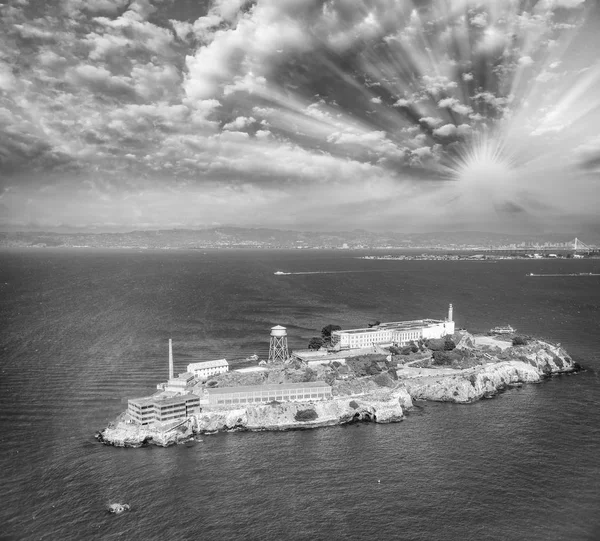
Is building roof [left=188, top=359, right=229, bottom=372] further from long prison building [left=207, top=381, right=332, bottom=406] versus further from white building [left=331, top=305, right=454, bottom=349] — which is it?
white building [left=331, top=305, right=454, bottom=349]

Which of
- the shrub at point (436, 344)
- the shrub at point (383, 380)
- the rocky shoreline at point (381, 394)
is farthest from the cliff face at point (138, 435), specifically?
the shrub at point (436, 344)

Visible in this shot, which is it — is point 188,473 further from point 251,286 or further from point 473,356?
point 251,286

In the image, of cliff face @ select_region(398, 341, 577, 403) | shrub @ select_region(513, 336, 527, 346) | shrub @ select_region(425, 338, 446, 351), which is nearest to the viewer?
cliff face @ select_region(398, 341, 577, 403)

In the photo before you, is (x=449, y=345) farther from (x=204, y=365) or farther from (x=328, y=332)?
(x=204, y=365)

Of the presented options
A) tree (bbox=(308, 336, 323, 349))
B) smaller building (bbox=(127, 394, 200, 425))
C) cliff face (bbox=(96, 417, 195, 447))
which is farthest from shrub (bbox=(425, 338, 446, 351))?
cliff face (bbox=(96, 417, 195, 447))

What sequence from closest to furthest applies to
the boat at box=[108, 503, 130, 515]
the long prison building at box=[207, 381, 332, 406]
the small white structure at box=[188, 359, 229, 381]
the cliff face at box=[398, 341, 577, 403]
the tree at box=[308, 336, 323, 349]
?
the boat at box=[108, 503, 130, 515] < the long prison building at box=[207, 381, 332, 406] < the cliff face at box=[398, 341, 577, 403] < the small white structure at box=[188, 359, 229, 381] < the tree at box=[308, 336, 323, 349]

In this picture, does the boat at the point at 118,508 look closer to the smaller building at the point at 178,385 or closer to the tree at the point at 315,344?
the smaller building at the point at 178,385

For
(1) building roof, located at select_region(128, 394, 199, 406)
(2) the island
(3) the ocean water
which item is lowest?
(3) the ocean water
